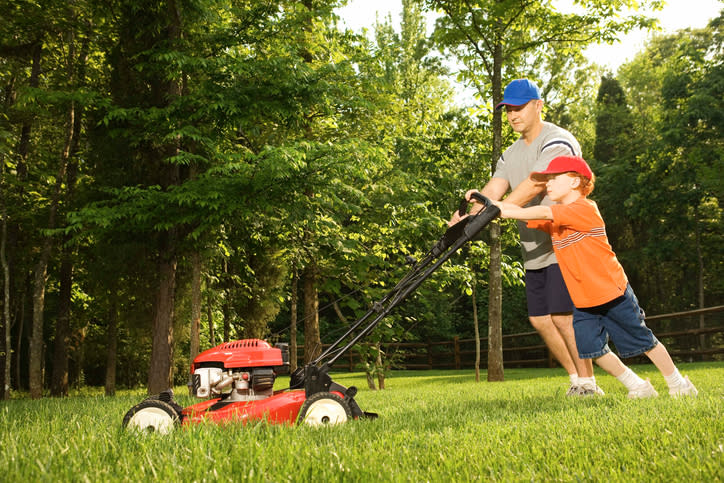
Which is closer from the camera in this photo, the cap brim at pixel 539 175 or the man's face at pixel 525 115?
the cap brim at pixel 539 175

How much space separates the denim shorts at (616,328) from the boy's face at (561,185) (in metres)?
0.77

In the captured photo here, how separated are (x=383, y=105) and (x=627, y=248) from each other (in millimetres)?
17612

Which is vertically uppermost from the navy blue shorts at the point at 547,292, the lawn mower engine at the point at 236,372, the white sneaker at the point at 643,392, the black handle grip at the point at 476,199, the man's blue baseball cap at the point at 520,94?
the man's blue baseball cap at the point at 520,94

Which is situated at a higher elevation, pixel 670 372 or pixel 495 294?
pixel 495 294

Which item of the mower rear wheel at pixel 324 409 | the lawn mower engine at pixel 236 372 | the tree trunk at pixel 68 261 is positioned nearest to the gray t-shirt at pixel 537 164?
the mower rear wheel at pixel 324 409

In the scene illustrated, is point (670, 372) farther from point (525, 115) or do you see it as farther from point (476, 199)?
point (525, 115)

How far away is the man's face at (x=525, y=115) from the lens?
451 cm

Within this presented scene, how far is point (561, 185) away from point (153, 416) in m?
3.02

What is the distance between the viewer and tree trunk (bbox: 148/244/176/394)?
941 centimetres

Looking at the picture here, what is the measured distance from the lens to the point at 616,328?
392 centimetres

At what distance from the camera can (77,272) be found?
1563 centimetres

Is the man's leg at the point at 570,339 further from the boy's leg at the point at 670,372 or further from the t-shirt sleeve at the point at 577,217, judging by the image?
the t-shirt sleeve at the point at 577,217

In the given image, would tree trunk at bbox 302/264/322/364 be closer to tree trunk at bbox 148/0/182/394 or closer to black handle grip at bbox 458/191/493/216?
tree trunk at bbox 148/0/182/394

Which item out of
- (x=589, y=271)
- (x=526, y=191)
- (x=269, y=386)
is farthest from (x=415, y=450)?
(x=526, y=191)
